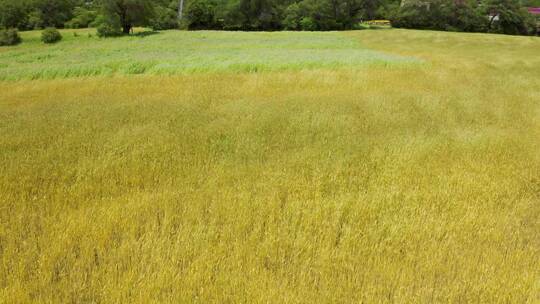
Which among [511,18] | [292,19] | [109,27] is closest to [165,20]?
[109,27]

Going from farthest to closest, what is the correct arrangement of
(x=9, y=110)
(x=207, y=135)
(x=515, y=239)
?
1. (x=9, y=110)
2. (x=207, y=135)
3. (x=515, y=239)

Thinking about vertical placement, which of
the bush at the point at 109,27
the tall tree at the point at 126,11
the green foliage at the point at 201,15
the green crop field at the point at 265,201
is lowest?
the green crop field at the point at 265,201

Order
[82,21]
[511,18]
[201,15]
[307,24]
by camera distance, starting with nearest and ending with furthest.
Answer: [511,18] < [307,24] < [82,21] < [201,15]

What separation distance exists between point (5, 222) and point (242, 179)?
9.62 feet

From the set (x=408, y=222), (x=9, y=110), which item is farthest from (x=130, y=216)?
(x=9, y=110)

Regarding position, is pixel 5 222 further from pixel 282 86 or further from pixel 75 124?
pixel 282 86

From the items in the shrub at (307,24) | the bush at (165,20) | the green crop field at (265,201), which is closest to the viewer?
the green crop field at (265,201)

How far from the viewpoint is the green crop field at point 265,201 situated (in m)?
2.59

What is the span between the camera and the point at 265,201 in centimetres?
380

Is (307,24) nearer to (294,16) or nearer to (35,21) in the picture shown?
(294,16)

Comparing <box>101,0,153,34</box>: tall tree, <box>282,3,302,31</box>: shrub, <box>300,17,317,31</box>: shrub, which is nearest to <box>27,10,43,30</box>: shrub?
<box>101,0,153,34</box>: tall tree

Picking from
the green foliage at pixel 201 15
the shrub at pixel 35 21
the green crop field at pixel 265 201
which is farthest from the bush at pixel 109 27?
the green crop field at pixel 265 201

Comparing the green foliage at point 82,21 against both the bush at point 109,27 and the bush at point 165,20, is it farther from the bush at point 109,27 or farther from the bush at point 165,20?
the bush at point 109,27

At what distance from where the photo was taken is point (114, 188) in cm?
407
